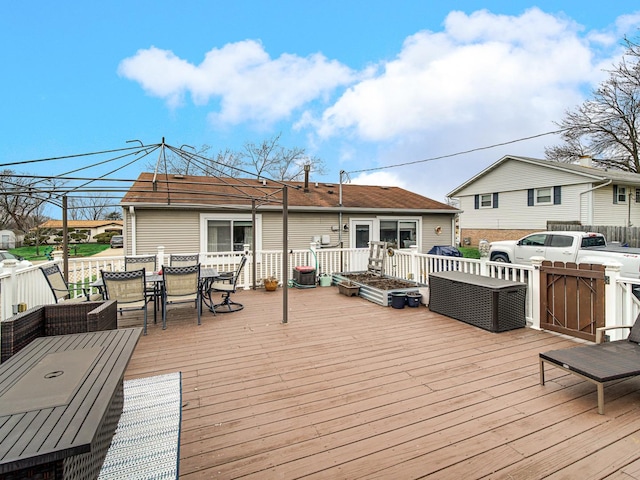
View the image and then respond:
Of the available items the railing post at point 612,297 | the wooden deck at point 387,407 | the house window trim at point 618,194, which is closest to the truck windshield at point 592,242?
the wooden deck at point 387,407

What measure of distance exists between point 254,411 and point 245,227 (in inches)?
307

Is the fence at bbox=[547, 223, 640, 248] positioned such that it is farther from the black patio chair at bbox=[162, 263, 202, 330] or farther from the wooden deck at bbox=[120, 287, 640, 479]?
the black patio chair at bbox=[162, 263, 202, 330]

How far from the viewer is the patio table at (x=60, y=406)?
46.2 inches

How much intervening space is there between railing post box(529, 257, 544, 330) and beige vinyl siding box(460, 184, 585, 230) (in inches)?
547

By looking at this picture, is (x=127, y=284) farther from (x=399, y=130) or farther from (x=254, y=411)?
(x=399, y=130)

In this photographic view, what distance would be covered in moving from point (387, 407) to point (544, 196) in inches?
714

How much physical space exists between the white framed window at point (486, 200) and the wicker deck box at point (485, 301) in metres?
16.3

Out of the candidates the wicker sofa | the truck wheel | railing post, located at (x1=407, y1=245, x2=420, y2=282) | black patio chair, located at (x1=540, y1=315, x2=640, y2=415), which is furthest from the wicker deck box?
the truck wheel

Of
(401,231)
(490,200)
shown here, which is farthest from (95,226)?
(490,200)

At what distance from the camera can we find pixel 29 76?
563 inches

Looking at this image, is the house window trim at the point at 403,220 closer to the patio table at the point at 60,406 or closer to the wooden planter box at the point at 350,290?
the wooden planter box at the point at 350,290

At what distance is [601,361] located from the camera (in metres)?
2.75

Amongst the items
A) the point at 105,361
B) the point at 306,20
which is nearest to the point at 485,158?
the point at 306,20

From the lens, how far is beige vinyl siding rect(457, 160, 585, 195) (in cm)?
1605
